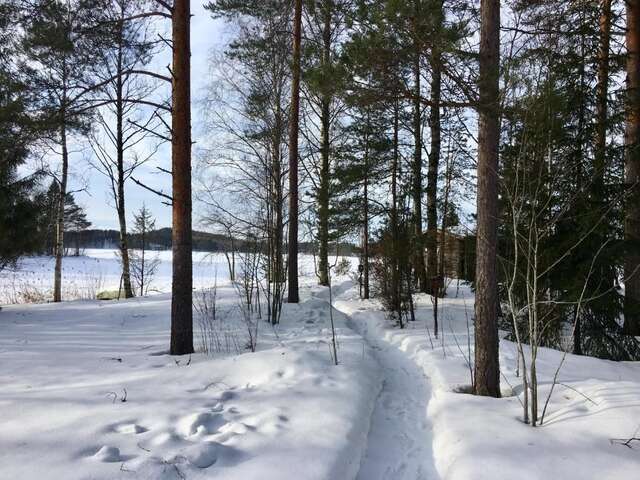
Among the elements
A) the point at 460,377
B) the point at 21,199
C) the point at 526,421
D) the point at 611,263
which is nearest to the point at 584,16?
the point at 611,263

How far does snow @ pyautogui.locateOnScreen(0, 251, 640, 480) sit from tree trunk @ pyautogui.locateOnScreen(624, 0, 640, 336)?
3.63 feet

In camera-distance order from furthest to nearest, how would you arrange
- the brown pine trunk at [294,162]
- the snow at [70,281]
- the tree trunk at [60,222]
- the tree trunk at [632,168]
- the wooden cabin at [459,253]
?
1. the snow at [70,281]
2. the tree trunk at [60,222]
3. the brown pine trunk at [294,162]
4. the wooden cabin at [459,253]
5. the tree trunk at [632,168]

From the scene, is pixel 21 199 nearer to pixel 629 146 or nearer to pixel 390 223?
pixel 390 223

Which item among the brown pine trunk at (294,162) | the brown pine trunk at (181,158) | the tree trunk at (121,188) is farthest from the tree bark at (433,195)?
the tree trunk at (121,188)

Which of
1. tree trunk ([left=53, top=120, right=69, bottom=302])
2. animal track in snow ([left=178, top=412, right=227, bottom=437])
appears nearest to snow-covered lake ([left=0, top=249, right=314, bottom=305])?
tree trunk ([left=53, top=120, right=69, bottom=302])

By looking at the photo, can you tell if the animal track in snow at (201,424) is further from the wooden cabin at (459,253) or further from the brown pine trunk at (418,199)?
the brown pine trunk at (418,199)

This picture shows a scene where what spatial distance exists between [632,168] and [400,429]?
6895 mm

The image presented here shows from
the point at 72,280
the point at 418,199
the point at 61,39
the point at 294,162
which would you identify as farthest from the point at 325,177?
the point at 72,280

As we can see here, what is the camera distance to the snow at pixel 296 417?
2398 mm

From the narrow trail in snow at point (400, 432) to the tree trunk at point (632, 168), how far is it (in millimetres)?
4060

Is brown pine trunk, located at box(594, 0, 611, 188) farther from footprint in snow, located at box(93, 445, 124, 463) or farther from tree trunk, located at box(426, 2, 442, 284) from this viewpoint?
footprint in snow, located at box(93, 445, 124, 463)

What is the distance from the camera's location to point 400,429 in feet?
11.4

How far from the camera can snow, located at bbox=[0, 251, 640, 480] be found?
2.40 m

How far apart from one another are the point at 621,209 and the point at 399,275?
411 centimetres
